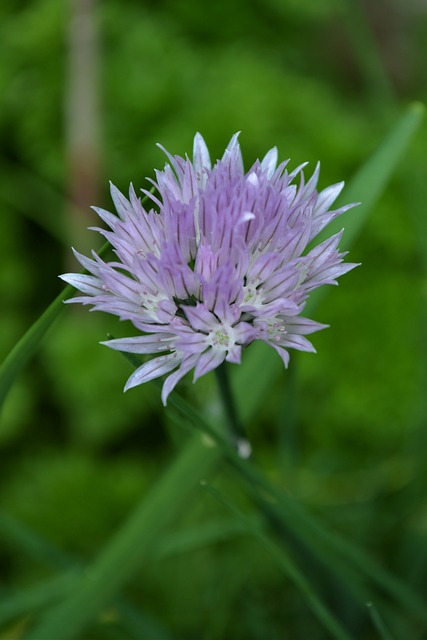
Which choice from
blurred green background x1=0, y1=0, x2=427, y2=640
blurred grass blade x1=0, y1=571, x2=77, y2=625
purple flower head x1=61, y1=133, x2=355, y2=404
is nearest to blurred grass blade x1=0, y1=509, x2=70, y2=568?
blurred grass blade x1=0, y1=571, x2=77, y2=625

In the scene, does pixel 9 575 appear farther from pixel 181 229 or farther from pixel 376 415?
pixel 181 229

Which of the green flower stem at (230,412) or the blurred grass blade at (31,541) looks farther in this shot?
the blurred grass blade at (31,541)

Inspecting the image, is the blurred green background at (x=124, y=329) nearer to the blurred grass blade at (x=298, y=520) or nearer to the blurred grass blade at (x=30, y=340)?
the blurred grass blade at (x=298, y=520)

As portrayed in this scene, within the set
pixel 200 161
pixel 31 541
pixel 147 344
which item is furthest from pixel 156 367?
pixel 31 541

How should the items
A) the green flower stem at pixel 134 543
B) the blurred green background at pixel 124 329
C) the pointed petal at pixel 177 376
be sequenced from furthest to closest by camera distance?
the blurred green background at pixel 124 329 → the green flower stem at pixel 134 543 → the pointed petal at pixel 177 376

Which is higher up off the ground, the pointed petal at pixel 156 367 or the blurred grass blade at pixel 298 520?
the pointed petal at pixel 156 367

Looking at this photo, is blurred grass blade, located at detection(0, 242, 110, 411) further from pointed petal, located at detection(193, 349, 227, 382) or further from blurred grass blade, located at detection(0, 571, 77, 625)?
blurred grass blade, located at detection(0, 571, 77, 625)

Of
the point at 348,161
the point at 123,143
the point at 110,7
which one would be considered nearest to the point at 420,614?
the point at 348,161

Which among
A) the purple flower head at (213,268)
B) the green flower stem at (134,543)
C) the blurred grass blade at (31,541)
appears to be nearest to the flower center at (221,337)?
the purple flower head at (213,268)
